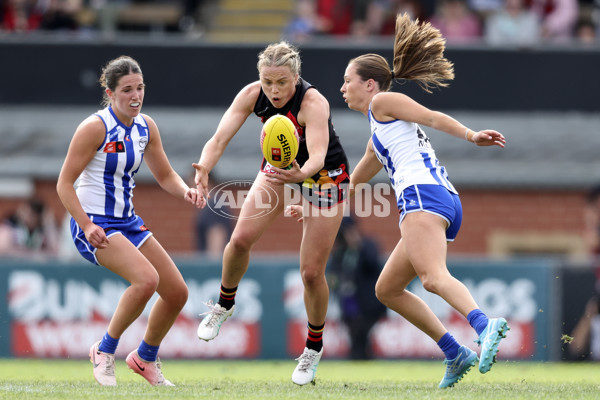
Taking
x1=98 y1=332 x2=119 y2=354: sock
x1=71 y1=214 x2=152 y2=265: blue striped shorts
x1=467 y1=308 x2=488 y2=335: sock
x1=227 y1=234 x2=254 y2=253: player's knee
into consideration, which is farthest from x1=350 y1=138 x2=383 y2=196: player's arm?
x1=98 y1=332 x2=119 y2=354: sock

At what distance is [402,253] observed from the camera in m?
7.29

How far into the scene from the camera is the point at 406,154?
23.5 ft

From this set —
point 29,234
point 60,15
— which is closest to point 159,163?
point 29,234

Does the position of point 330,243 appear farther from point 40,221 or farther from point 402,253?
point 40,221

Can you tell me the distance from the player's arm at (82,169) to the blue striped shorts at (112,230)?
0.18 meters

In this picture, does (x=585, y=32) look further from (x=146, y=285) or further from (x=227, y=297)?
(x=146, y=285)

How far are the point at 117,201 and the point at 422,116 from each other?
2143 mm

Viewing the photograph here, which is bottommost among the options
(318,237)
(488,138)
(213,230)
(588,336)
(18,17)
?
(588,336)

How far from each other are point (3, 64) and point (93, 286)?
4.70 metres

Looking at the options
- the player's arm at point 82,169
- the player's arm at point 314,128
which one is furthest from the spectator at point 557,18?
the player's arm at point 82,169

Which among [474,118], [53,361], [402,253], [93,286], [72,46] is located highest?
[72,46]

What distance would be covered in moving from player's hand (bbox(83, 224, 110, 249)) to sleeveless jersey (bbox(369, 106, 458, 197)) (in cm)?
194

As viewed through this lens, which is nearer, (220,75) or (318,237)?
(318,237)

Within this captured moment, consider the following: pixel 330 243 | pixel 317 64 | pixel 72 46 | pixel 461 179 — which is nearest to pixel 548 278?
pixel 461 179
